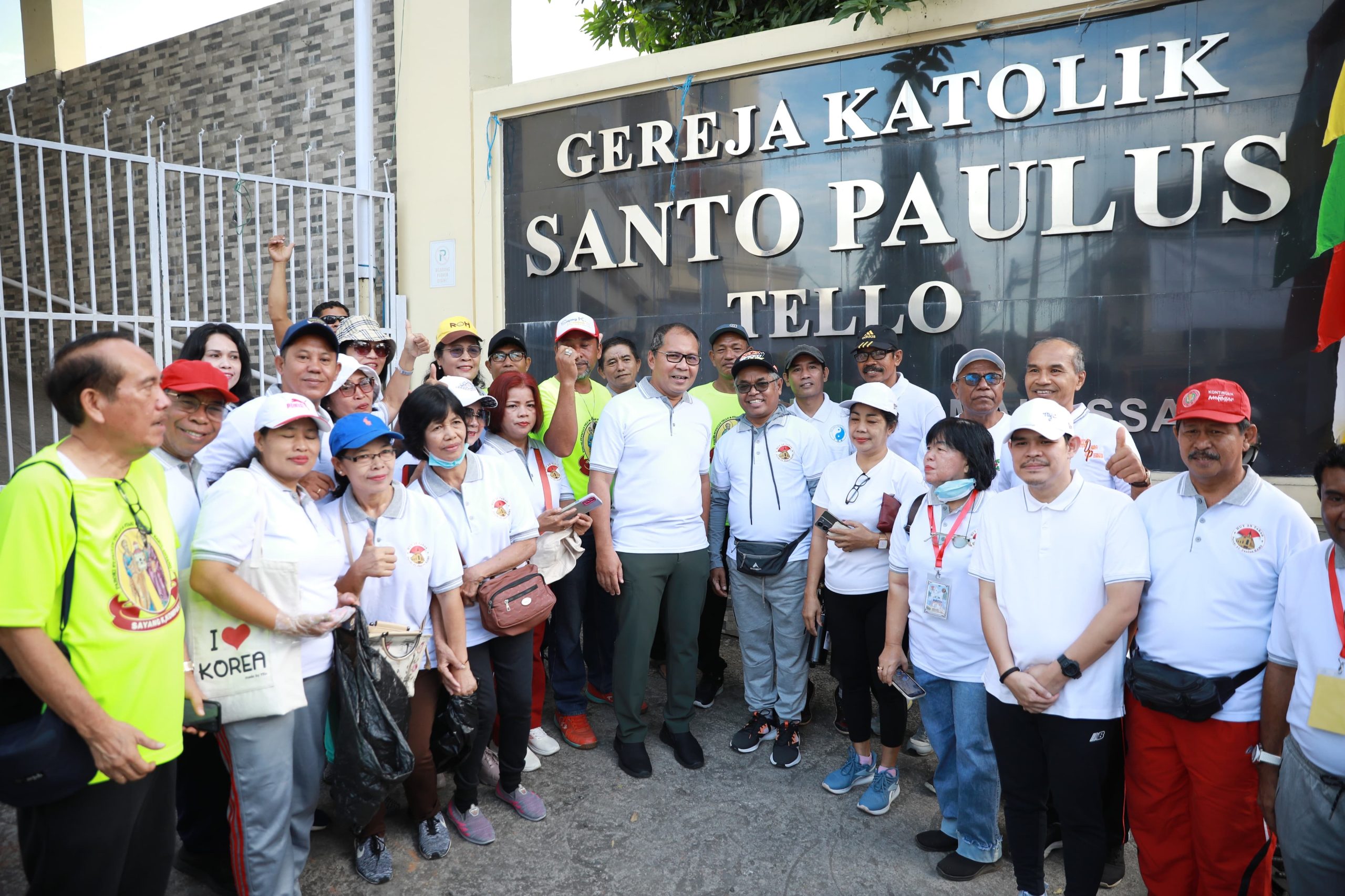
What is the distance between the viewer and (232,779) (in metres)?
2.56

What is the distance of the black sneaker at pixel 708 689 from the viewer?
186 inches

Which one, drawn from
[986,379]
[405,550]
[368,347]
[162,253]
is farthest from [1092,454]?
[162,253]

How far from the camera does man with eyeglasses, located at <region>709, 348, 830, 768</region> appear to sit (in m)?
4.02

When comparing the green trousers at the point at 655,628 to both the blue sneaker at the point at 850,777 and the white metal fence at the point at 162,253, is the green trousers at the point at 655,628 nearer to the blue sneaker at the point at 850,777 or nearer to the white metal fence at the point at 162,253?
the blue sneaker at the point at 850,777

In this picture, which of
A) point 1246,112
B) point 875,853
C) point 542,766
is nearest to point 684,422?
point 542,766

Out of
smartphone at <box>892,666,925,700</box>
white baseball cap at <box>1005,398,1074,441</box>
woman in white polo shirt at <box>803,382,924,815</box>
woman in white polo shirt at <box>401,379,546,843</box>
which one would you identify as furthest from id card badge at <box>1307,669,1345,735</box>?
woman in white polo shirt at <box>401,379,546,843</box>

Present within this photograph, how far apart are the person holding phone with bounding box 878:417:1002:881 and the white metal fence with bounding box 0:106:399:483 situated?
13.5 feet

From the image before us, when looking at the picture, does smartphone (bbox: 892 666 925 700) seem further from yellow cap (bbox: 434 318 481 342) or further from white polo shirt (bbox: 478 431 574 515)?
yellow cap (bbox: 434 318 481 342)

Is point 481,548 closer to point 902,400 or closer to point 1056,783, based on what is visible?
point 1056,783

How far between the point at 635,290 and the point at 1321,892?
5.30 metres

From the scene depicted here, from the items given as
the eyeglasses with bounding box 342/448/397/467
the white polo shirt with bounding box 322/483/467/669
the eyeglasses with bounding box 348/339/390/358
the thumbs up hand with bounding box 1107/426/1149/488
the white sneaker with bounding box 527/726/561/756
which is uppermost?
the eyeglasses with bounding box 348/339/390/358

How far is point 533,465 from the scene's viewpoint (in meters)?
3.94

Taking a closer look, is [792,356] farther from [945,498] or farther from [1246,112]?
[1246,112]

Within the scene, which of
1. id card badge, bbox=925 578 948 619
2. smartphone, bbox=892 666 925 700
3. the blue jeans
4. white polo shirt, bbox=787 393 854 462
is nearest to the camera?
the blue jeans
